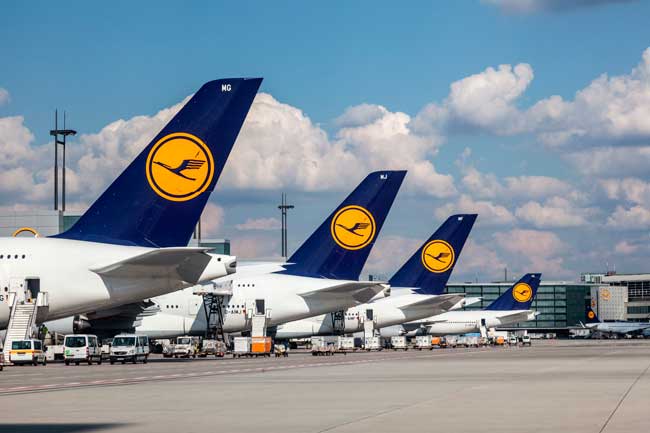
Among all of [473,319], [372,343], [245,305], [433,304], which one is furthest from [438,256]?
[473,319]

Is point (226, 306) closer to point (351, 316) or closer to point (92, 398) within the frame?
point (351, 316)

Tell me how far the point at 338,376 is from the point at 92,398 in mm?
14954

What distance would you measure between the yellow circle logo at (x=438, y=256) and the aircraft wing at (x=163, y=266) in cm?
6770

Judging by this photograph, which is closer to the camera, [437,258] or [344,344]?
[344,344]

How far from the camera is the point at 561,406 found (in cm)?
2469

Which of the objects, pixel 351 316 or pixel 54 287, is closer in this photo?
pixel 54 287

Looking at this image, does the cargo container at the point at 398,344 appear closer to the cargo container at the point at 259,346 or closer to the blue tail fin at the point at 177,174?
the cargo container at the point at 259,346

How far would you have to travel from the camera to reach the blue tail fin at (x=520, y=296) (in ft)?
534

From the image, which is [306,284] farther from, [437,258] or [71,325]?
[437,258]

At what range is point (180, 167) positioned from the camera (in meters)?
48.8

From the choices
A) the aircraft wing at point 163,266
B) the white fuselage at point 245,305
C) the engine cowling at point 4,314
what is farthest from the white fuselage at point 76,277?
the white fuselage at point 245,305

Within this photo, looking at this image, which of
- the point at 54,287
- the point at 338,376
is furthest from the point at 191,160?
the point at 338,376

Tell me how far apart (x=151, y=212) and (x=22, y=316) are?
8.38 metres

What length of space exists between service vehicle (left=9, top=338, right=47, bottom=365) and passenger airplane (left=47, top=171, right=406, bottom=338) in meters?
18.4
